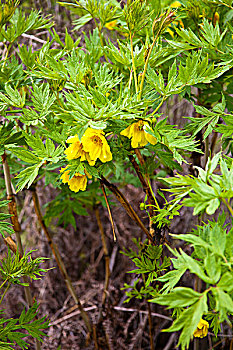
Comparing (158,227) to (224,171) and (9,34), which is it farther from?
(9,34)

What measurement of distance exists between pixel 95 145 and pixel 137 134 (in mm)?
113

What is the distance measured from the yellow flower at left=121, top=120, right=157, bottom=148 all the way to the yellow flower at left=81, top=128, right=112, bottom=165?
7 cm

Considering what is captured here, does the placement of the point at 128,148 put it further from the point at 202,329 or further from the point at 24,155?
the point at 202,329

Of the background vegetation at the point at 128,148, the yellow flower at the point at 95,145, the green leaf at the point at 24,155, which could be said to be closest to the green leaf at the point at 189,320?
the background vegetation at the point at 128,148

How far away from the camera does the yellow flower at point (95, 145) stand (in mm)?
714

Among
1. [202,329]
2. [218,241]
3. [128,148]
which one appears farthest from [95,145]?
[202,329]

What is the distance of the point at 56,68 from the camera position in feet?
2.68

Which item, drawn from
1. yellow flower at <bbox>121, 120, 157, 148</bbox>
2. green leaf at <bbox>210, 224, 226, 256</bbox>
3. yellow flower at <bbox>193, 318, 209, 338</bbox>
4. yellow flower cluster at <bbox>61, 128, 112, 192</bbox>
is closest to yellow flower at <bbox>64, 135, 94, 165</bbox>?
yellow flower cluster at <bbox>61, 128, 112, 192</bbox>

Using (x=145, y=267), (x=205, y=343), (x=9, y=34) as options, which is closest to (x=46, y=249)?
(x=205, y=343)

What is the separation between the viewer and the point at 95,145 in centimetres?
73

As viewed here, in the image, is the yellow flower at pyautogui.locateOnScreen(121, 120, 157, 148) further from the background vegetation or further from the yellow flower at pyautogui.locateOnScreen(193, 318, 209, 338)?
the yellow flower at pyautogui.locateOnScreen(193, 318, 209, 338)

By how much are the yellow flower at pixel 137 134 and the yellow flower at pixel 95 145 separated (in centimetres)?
7

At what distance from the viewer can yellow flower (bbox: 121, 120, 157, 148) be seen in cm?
78

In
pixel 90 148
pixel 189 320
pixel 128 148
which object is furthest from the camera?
pixel 128 148
